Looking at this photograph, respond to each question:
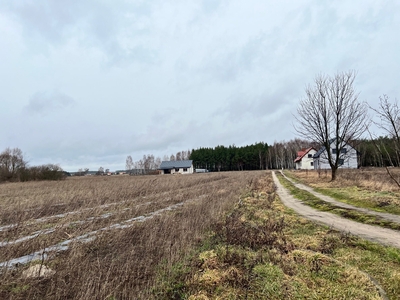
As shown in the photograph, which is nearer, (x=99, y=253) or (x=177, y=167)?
(x=99, y=253)

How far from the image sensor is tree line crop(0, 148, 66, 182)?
1874 inches

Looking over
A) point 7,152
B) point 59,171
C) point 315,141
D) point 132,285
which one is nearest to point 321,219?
point 132,285

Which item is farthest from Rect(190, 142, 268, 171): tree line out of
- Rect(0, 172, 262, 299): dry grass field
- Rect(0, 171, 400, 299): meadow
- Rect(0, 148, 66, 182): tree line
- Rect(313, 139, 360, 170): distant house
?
Rect(0, 171, 400, 299): meadow

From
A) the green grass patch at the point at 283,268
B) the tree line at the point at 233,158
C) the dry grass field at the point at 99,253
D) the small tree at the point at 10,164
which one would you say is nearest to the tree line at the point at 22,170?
the small tree at the point at 10,164

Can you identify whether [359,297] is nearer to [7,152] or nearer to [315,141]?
[315,141]

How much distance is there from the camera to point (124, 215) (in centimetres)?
1048

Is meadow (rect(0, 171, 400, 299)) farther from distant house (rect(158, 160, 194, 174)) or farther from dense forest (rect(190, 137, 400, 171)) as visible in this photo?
distant house (rect(158, 160, 194, 174))

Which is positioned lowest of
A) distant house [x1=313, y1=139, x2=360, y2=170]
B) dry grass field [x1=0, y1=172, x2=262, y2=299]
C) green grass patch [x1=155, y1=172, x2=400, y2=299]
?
green grass patch [x1=155, y1=172, x2=400, y2=299]

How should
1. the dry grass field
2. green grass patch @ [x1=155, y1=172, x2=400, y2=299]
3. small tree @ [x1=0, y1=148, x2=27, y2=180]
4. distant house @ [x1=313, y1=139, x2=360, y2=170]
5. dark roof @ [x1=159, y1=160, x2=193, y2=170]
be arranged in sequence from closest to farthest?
green grass patch @ [x1=155, y1=172, x2=400, y2=299], the dry grass field, distant house @ [x1=313, y1=139, x2=360, y2=170], small tree @ [x1=0, y1=148, x2=27, y2=180], dark roof @ [x1=159, y1=160, x2=193, y2=170]

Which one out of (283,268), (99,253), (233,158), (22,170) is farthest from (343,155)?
(233,158)

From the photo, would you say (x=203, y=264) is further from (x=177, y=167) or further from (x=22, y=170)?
(x=177, y=167)

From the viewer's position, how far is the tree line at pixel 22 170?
156 ft

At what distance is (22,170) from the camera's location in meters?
48.3

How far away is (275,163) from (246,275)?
96.9 metres
